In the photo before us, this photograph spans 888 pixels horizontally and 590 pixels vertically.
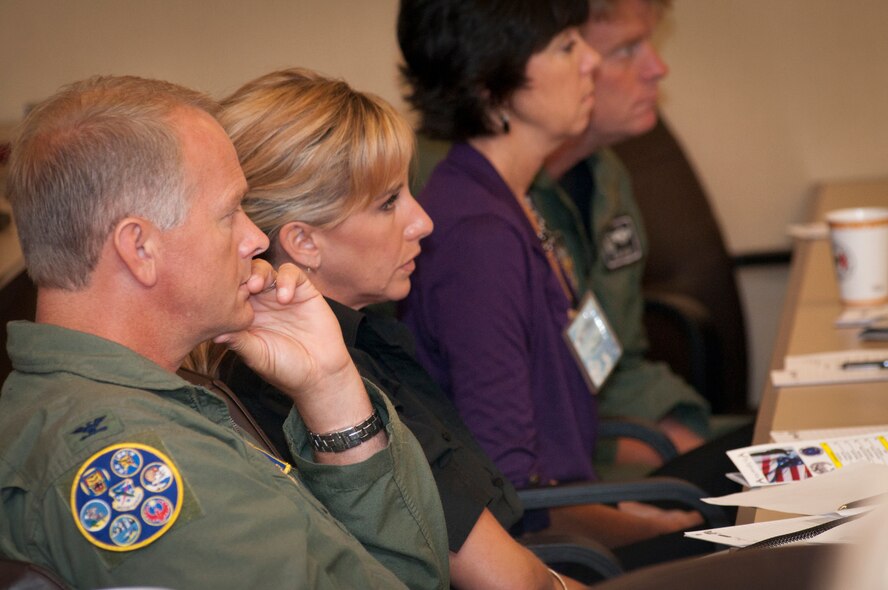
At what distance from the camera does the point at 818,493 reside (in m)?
1.44

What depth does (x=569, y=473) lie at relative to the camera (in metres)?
2.25

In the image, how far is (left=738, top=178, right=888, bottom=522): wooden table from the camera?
71.4 inches

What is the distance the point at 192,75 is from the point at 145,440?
9.02 ft

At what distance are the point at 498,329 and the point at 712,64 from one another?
6.95 ft

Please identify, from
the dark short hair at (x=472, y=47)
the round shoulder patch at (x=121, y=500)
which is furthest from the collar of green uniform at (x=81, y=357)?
the dark short hair at (x=472, y=47)

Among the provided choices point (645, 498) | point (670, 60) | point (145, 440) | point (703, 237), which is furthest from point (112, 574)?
point (670, 60)

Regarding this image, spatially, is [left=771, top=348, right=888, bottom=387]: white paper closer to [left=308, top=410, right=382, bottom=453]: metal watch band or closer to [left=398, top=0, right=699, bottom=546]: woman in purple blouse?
[left=398, top=0, right=699, bottom=546]: woman in purple blouse

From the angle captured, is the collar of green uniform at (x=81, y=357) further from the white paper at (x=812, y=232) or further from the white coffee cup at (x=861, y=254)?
the white paper at (x=812, y=232)

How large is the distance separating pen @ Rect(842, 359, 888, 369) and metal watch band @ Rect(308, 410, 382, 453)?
0.99m

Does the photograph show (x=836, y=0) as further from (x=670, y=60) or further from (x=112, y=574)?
(x=112, y=574)

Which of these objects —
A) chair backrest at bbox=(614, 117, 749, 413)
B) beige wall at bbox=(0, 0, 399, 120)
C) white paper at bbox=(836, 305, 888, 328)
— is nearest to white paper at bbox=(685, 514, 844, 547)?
white paper at bbox=(836, 305, 888, 328)

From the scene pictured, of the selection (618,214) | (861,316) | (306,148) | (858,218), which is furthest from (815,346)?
(306,148)

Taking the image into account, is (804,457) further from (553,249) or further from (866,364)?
(553,249)

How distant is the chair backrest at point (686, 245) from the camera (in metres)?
3.54
